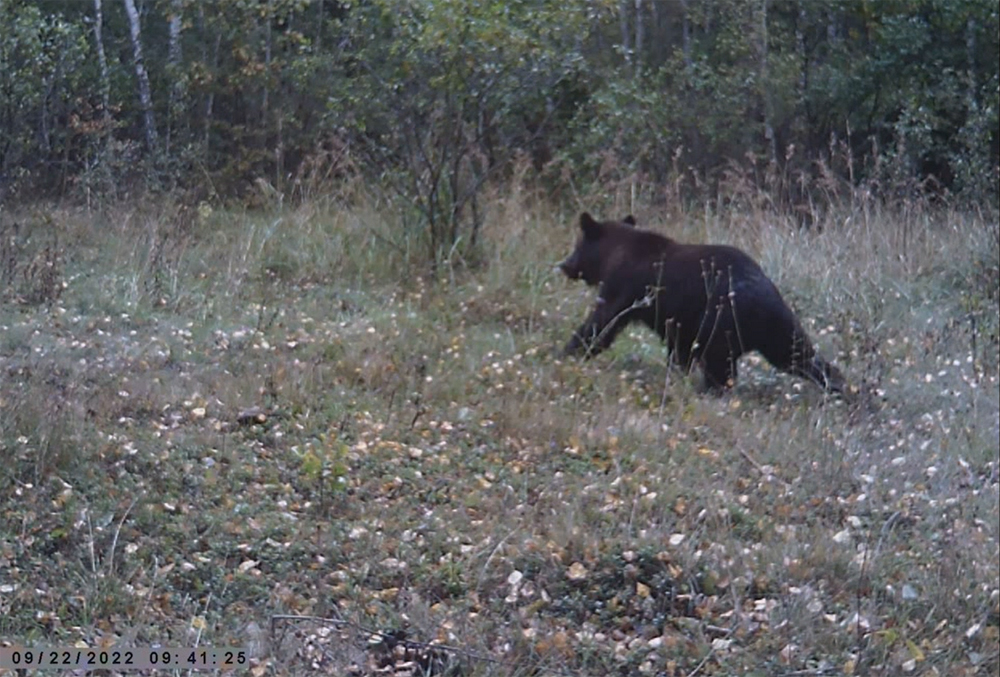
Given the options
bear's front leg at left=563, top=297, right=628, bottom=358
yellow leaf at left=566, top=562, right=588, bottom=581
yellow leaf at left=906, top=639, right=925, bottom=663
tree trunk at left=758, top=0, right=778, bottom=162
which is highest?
tree trunk at left=758, top=0, right=778, bottom=162

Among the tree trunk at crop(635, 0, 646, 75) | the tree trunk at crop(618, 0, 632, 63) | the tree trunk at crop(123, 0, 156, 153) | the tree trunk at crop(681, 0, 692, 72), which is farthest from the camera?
the tree trunk at crop(681, 0, 692, 72)

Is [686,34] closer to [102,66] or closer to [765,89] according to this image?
[765,89]

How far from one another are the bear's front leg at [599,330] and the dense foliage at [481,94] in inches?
101

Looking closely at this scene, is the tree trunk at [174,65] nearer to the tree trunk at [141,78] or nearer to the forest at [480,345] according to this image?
the forest at [480,345]

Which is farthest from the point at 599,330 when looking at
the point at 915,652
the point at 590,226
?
the point at 915,652

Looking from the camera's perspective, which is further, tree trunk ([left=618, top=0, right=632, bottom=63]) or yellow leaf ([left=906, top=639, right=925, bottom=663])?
tree trunk ([left=618, top=0, right=632, bottom=63])

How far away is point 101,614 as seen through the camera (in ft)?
18.1

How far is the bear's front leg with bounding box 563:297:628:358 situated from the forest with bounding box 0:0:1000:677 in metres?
0.12

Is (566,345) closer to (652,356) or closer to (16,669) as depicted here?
(652,356)

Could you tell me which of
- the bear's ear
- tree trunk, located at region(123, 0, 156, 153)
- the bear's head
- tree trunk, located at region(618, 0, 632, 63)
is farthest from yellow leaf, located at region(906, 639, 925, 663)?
tree trunk, located at region(618, 0, 632, 63)

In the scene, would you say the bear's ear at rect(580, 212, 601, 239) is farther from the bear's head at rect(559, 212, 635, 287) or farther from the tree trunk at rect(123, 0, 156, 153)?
the tree trunk at rect(123, 0, 156, 153)

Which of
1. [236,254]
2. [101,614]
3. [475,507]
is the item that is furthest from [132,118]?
[101,614]

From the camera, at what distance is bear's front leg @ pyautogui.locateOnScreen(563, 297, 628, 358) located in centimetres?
977

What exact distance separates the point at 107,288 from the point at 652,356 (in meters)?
4.13
